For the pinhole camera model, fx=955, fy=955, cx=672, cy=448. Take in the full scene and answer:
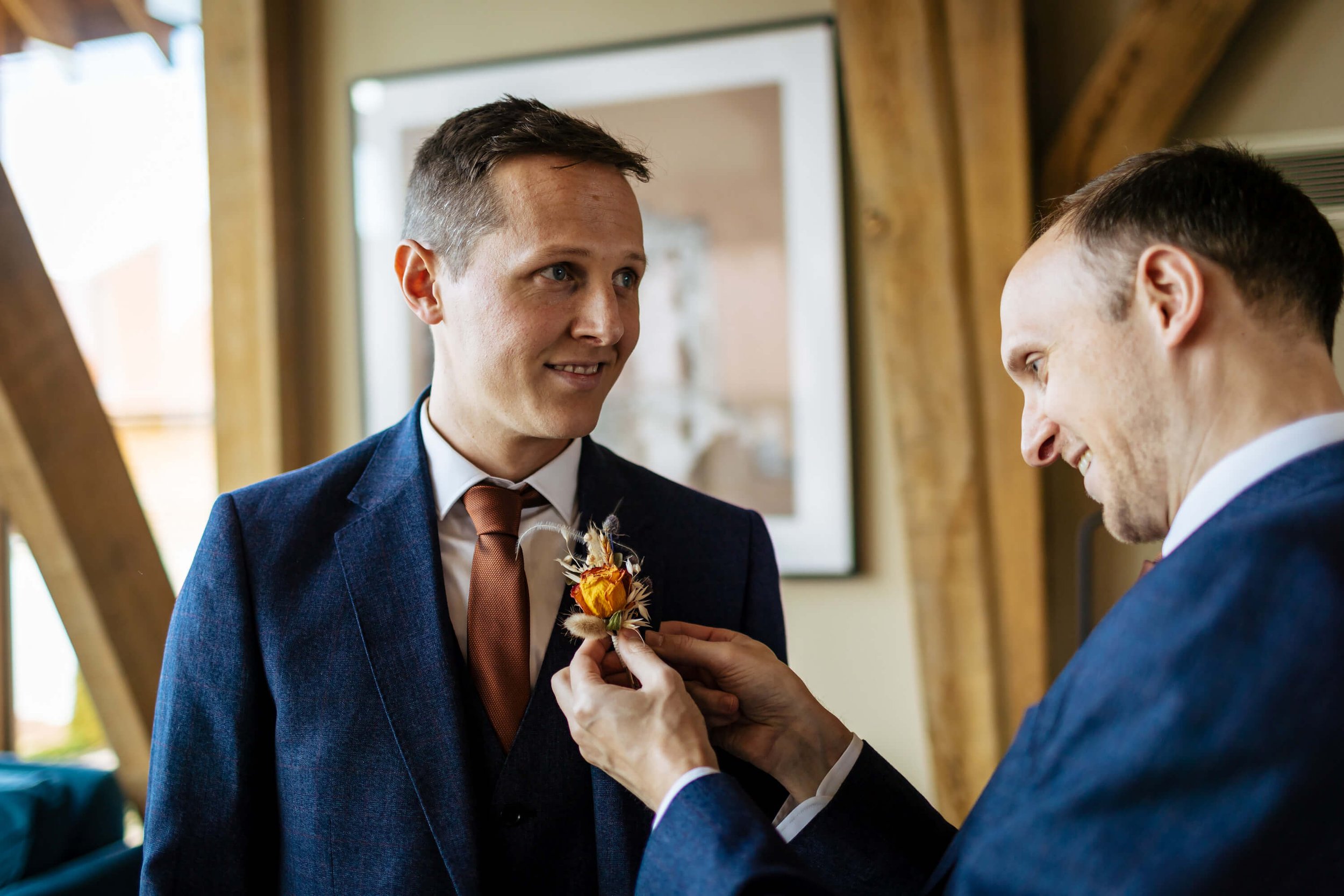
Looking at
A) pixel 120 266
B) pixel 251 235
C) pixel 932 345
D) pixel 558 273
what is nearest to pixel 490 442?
pixel 558 273

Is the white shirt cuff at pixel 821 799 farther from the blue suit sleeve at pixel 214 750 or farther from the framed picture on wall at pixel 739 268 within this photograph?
the framed picture on wall at pixel 739 268

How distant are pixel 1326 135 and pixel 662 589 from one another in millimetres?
2062

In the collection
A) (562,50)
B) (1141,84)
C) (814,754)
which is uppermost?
(562,50)

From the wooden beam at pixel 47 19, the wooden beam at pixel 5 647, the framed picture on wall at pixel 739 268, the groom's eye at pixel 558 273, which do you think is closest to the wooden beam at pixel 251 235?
the framed picture on wall at pixel 739 268

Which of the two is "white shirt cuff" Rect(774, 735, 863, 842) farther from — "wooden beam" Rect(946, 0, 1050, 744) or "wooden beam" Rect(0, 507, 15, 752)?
"wooden beam" Rect(0, 507, 15, 752)

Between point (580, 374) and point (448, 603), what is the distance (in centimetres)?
40

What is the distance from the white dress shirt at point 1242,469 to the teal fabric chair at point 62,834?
77.8 inches

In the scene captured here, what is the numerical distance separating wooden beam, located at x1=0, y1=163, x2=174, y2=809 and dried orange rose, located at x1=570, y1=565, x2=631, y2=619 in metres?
1.73

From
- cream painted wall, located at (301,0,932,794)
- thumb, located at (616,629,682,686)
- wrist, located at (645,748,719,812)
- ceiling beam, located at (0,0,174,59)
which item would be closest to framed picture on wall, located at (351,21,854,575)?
cream painted wall, located at (301,0,932,794)

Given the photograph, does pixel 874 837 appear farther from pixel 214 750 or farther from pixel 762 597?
pixel 214 750

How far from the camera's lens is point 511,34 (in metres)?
3.03

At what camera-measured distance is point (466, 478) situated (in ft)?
4.92

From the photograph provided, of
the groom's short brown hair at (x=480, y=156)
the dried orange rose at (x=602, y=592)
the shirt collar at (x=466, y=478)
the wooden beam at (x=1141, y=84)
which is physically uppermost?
the wooden beam at (x=1141, y=84)

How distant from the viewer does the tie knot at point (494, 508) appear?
57.1 inches
